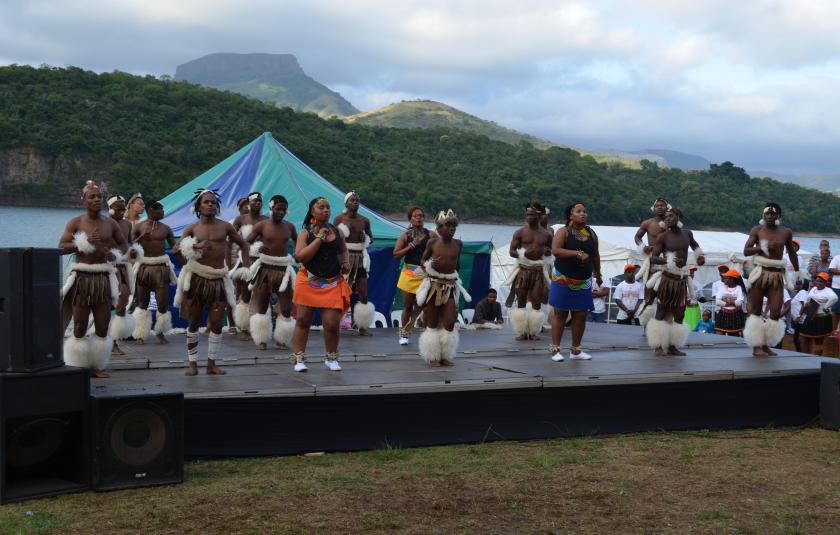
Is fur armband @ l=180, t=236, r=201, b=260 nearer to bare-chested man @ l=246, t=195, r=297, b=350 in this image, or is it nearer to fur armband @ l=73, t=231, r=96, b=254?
fur armband @ l=73, t=231, r=96, b=254

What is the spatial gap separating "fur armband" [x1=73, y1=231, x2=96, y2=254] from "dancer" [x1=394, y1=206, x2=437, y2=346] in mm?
4463

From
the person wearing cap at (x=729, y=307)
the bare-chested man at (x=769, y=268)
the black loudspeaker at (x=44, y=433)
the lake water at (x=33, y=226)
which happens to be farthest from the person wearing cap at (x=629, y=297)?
the black loudspeaker at (x=44, y=433)

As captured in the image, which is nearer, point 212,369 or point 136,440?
point 136,440

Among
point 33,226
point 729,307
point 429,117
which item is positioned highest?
point 429,117

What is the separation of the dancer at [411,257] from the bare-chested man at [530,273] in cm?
116

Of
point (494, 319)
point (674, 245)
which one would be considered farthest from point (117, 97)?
point (674, 245)

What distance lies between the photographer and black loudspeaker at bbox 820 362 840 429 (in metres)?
9.04

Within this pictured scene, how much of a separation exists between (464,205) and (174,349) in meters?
27.2

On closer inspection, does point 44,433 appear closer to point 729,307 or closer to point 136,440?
point 136,440

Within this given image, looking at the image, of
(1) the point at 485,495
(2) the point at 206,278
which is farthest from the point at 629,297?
(1) the point at 485,495

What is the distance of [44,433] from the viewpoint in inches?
224

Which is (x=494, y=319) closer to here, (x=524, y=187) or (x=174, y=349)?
(x=174, y=349)

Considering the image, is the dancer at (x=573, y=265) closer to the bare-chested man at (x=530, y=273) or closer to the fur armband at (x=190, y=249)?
the bare-chested man at (x=530, y=273)

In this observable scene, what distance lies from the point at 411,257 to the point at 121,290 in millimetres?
3829
